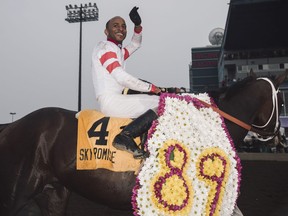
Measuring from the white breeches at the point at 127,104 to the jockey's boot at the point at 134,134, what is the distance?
242 millimetres

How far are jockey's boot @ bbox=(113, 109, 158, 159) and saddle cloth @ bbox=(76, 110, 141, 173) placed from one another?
16cm

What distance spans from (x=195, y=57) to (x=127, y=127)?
8493 cm

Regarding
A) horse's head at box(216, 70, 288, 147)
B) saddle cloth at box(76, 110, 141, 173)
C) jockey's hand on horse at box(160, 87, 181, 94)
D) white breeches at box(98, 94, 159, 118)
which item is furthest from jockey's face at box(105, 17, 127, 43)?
horse's head at box(216, 70, 288, 147)

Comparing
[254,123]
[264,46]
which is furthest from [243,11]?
[254,123]

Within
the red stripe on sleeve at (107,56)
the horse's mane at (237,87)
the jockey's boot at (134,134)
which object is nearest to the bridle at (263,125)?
the horse's mane at (237,87)

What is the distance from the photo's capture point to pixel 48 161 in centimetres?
379

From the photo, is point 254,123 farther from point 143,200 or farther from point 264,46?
point 264,46

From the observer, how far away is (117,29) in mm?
4047

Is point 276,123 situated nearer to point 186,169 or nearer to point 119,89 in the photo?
point 186,169

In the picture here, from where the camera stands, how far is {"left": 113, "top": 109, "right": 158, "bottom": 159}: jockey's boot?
335 centimetres

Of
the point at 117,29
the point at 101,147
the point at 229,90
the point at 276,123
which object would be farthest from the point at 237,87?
the point at 101,147

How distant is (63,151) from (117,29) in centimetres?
173

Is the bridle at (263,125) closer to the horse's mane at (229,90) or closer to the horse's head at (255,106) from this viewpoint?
the horse's head at (255,106)

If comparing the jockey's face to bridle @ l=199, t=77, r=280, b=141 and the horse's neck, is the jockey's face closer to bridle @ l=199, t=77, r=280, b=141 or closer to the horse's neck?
bridle @ l=199, t=77, r=280, b=141
